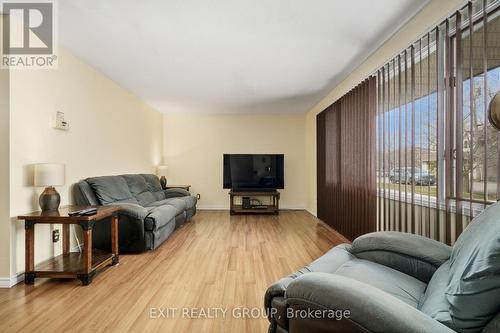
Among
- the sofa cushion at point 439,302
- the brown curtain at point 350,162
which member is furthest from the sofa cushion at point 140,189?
the sofa cushion at point 439,302

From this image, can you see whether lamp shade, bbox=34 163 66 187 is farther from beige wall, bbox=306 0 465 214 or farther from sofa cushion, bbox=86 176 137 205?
beige wall, bbox=306 0 465 214

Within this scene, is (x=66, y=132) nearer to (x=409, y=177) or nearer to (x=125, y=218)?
(x=125, y=218)

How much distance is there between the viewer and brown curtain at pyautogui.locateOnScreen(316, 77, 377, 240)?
3186 millimetres

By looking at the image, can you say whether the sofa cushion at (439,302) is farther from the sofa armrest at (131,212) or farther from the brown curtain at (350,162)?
the sofa armrest at (131,212)

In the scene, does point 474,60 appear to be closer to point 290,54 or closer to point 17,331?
point 290,54

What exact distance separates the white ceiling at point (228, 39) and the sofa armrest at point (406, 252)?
76.2 inches

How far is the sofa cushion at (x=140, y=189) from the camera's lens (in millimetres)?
4207

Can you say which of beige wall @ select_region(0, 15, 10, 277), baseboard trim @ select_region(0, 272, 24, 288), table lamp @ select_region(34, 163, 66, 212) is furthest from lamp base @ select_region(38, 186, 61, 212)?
baseboard trim @ select_region(0, 272, 24, 288)

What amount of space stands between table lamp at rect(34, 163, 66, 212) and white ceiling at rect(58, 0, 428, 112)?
Result: 1.40m

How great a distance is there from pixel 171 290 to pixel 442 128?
266cm

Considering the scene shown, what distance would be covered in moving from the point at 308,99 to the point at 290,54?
7.03ft

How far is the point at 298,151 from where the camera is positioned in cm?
660

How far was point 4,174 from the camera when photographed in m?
2.32

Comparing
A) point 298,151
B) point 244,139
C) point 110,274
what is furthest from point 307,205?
point 110,274
